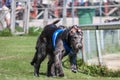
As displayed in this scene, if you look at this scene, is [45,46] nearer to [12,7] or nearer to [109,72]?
[109,72]

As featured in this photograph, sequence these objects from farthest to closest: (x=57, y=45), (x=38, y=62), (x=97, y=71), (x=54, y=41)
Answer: (x=97, y=71) → (x=38, y=62) → (x=54, y=41) → (x=57, y=45)

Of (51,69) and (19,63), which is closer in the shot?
(51,69)

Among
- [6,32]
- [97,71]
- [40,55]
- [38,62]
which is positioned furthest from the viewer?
[6,32]

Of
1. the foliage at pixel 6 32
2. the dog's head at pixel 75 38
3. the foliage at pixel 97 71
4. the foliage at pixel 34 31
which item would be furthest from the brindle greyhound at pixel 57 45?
the foliage at pixel 34 31

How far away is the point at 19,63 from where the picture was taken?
14.7 metres

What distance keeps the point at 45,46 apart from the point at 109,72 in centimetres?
322

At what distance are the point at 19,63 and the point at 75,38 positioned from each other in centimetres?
434

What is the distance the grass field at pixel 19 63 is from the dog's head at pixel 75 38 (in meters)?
1.06

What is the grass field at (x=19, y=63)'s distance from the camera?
467 inches

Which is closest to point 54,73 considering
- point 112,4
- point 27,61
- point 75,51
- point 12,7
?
point 75,51

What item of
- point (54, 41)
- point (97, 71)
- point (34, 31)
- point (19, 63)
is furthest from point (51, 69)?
point (34, 31)

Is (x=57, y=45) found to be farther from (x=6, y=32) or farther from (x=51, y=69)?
(x=6, y=32)

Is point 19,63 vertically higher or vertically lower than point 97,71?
higher

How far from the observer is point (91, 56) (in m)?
15.6
